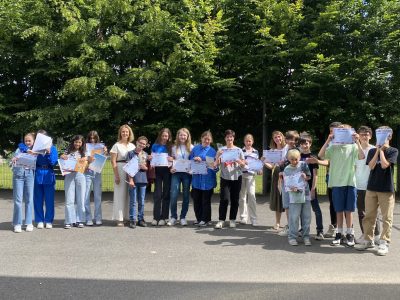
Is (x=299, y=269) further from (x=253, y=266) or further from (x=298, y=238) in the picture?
(x=298, y=238)

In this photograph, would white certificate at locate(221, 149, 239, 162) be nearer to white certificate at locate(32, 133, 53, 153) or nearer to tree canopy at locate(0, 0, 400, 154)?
white certificate at locate(32, 133, 53, 153)

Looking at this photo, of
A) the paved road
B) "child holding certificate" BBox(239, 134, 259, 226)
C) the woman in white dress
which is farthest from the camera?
"child holding certificate" BBox(239, 134, 259, 226)

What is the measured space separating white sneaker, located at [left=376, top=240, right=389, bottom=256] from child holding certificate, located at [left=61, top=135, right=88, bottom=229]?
529cm

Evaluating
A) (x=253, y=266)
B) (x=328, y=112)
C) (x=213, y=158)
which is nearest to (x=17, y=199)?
(x=213, y=158)

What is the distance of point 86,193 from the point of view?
29.3 feet

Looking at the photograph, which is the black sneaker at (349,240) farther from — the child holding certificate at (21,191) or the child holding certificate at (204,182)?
the child holding certificate at (21,191)

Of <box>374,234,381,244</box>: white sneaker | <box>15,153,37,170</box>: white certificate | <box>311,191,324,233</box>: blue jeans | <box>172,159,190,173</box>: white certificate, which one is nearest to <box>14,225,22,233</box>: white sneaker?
<box>15,153,37,170</box>: white certificate

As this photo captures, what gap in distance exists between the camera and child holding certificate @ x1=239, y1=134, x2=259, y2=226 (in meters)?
8.93

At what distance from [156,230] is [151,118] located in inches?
212

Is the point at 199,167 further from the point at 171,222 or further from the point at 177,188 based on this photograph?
the point at 171,222

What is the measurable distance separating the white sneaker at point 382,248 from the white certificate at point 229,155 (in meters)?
2.99

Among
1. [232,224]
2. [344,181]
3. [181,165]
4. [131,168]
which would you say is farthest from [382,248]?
[131,168]

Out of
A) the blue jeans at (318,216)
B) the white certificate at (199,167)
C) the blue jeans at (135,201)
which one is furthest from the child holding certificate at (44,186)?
the blue jeans at (318,216)

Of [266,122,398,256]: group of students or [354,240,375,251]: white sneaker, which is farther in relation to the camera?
[354,240,375,251]: white sneaker
